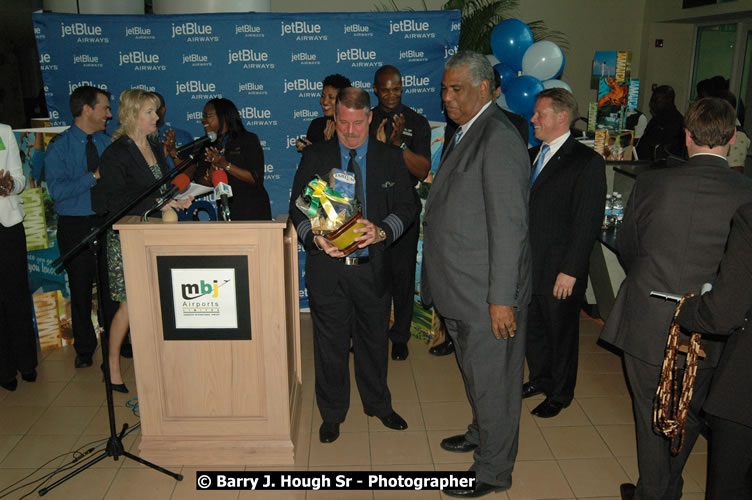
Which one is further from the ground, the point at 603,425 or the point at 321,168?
the point at 321,168

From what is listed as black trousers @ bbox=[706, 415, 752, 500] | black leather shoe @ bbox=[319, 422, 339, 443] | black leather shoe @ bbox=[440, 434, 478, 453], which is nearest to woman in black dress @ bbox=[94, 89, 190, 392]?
black leather shoe @ bbox=[319, 422, 339, 443]

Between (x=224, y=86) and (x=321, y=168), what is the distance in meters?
2.36

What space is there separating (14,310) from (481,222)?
303 cm

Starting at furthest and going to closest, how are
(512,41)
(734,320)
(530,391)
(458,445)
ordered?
(512,41) < (530,391) < (458,445) < (734,320)

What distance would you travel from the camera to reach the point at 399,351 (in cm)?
412

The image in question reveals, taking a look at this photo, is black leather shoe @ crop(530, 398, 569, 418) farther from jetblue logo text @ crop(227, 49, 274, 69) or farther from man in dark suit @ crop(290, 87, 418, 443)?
jetblue logo text @ crop(227, 49, 274, 69)

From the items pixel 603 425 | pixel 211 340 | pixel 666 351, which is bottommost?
pixel 603 425

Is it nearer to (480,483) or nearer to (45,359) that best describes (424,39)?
(480,483)

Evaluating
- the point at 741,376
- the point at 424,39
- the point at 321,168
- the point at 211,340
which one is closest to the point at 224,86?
the point at 424,39

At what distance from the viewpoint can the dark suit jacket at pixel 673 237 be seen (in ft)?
6.81

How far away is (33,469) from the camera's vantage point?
2.87 m

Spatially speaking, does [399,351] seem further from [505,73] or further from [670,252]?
[505,73]

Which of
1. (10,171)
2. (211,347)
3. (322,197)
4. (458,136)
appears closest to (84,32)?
(10,171)

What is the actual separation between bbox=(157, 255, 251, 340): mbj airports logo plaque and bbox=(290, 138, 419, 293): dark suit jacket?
0.37m
